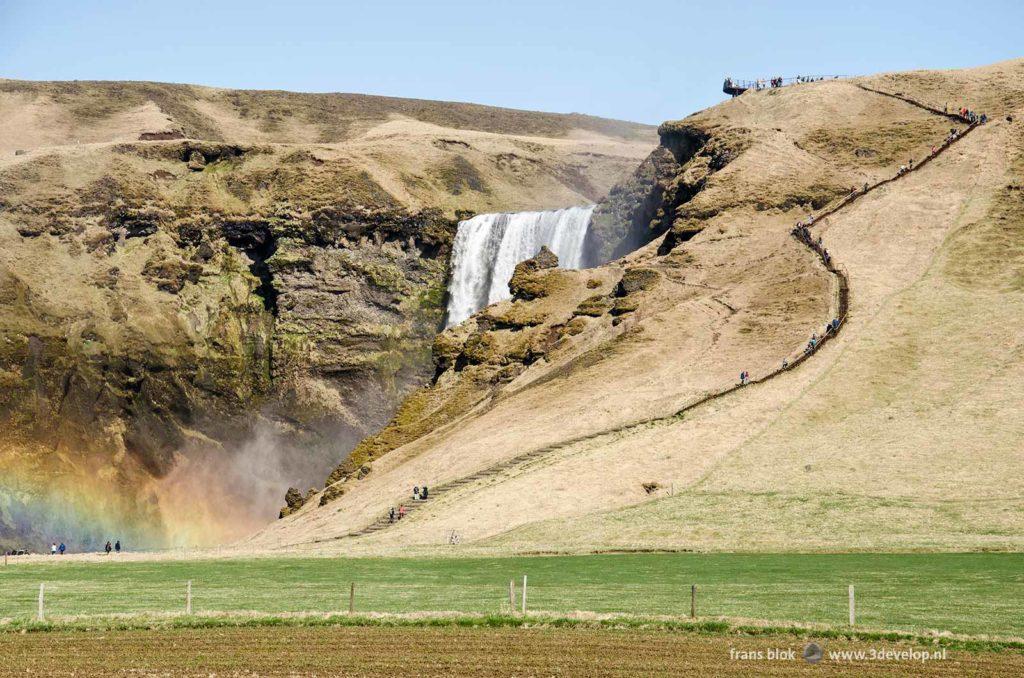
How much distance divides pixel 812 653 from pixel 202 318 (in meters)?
99.7

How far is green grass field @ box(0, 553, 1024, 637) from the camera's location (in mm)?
39250

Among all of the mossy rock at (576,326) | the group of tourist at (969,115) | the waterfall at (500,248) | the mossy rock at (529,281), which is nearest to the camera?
the mossy rock at (576,326)

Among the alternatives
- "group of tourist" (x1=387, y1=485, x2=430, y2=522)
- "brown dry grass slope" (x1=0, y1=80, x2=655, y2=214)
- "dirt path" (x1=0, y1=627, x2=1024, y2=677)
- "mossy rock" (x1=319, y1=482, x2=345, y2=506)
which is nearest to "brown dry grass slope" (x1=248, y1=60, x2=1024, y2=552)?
"mossy rock" (x1=319, y1=482, x2=345, y2=506)

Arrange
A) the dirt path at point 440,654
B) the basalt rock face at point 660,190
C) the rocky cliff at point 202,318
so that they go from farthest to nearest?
the rocky cliff at point 202,318, the basalt rock face at point 660,190, the dirt path at point 440,654

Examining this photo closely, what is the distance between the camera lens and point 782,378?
8100 cm

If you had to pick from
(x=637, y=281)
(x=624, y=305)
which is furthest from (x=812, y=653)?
(x=637, y=281)

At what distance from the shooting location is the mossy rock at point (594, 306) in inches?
3841

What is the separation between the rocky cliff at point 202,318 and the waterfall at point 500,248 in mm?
3160

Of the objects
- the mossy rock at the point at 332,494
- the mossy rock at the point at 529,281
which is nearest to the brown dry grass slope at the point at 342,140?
the mossy rock at the point at 529,281

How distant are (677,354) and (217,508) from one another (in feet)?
155

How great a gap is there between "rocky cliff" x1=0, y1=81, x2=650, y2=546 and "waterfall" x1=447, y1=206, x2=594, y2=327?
10.4 feet

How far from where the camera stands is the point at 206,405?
12125cm

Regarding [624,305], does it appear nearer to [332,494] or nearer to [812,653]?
[332,494]

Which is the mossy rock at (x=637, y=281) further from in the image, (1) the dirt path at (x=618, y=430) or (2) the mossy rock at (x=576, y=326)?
(1) the dirt path at (x=618, y=430)
